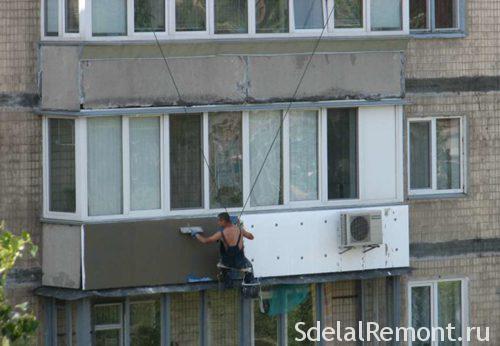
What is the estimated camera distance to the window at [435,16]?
25453 mm

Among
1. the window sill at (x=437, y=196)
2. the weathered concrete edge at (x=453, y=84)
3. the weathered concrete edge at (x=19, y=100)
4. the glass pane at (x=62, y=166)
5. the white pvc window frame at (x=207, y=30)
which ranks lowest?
the window sill at (x=437, y=196)

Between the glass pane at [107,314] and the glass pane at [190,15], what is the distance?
394cm

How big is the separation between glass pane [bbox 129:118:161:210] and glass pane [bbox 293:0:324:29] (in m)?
2.51

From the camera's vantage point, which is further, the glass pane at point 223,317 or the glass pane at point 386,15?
the glass pane at point 386,15

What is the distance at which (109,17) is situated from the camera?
74.8ft

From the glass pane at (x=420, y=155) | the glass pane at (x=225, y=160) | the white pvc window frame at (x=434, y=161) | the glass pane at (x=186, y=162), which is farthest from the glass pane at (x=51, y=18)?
the glass pane at (x=420, y=155)

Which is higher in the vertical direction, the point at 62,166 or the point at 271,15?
the point at 271,15

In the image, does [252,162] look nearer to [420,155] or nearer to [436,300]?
[420,155]

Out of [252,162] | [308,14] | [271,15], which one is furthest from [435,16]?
[252,162]

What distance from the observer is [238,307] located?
2430 cm

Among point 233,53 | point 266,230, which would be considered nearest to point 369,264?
point 266,230

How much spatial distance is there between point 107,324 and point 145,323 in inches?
21.9

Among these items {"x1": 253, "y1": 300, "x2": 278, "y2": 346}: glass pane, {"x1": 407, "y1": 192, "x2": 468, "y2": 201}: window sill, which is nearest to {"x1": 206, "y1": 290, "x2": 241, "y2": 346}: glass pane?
{"x1": 253, "y1": 300, "x2": 278, "y2": 346}: glass pane

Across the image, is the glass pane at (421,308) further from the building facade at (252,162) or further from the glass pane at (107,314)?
the glass pane at (107,314)
